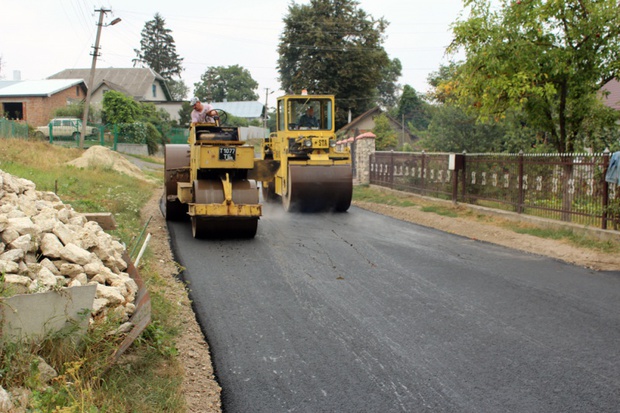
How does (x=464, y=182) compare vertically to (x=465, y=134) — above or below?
below

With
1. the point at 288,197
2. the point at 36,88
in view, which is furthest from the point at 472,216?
the point at 36,88

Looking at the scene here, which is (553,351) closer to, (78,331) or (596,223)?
(78,331)

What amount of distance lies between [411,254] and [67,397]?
654 centimetres

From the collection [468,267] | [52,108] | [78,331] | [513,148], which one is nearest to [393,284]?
[468,267]

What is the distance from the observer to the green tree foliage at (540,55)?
41.6 ft

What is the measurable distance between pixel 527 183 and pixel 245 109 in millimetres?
84592

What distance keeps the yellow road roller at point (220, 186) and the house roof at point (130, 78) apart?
156ft

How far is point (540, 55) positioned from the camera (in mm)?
12961

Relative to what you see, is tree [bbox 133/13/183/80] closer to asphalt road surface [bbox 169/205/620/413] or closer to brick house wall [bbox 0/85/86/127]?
brick house wall [bbox 0/85/86/127]

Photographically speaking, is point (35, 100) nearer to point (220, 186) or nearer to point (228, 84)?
point (220, 186)

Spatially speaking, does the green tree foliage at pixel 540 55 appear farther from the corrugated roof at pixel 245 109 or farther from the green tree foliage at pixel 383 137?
the corrugated roof at pixel 245 109

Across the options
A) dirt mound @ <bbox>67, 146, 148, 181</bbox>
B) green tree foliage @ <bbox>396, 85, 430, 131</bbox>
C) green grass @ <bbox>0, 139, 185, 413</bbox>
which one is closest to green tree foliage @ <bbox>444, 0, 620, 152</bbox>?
green grass @ <bbox>0, 139, 185, 413</bbox>

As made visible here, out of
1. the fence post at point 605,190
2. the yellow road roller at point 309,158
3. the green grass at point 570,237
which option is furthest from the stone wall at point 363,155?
the fence post at point 605,190

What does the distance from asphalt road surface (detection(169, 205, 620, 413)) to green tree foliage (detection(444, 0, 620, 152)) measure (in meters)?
4.49
